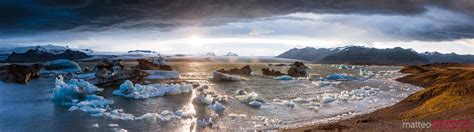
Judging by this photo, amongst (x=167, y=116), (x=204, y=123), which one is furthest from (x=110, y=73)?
(x=204, y=123)

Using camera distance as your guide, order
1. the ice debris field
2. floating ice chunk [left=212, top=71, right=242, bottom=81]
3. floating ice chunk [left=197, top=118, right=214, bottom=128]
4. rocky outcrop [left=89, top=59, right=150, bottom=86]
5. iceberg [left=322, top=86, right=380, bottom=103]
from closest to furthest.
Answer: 1. floating ice chunk [left=197, top=118, right=214, bottom=128]
2. the ice debris field
3. iceberg [left=322, top=86, right=380, bottom=103]
4. rocky outcrop [left=89, top=59, right=150, bottom=86]
5. floating ice chunk [left=212, top=71, right=242, bottom=81]

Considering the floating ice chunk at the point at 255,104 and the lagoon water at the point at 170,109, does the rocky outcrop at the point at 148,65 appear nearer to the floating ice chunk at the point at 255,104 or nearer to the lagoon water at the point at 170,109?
the lagoon water at the point at 170,109

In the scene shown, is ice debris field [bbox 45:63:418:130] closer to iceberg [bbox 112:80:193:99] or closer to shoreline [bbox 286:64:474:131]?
iceberg [bbox 112:80:193:99]

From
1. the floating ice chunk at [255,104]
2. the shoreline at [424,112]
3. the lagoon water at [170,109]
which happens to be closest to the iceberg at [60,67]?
the lagoon water at [170,109]

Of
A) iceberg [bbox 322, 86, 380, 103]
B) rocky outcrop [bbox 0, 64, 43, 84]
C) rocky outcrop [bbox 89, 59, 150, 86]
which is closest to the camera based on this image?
iceberg [bbox 322, 86, 380, 103]

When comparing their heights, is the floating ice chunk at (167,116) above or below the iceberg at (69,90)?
below

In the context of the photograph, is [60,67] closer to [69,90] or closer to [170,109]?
[69,90]

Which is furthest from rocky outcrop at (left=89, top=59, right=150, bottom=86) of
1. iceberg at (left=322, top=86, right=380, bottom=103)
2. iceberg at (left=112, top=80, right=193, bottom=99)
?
iceberg at (left=322, top=86, right=380, bottom=103)

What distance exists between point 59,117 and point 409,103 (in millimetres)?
23120

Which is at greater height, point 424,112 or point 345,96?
point 424,112

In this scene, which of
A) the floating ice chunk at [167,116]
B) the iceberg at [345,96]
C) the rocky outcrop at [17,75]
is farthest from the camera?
the rocky outcrop at [17,75]

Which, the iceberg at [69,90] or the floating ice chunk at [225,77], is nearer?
the iceberg at [69,90]

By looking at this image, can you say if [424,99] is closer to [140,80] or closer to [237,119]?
[237,119]

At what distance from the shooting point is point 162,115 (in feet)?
80.2
